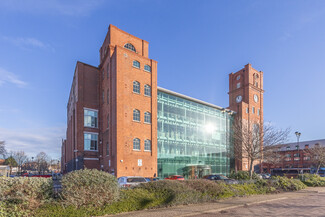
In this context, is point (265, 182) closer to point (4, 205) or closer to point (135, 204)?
point (135, 204)

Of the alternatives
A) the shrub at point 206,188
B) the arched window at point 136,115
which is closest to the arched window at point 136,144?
the arched window at point 136,115

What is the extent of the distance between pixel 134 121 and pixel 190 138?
11319 millimetres

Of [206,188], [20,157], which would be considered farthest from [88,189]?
[20,157]

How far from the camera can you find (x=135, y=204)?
11.0m

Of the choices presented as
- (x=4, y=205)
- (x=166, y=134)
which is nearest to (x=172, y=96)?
(x=166, y=134)

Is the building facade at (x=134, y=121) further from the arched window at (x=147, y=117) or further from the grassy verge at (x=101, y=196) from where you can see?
the grassy verge at (x=101, y=196)

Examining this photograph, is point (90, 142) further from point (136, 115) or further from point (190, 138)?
point (190, 138)

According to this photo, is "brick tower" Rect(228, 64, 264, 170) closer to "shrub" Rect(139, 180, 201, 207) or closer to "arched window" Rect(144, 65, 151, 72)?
"arched window" Rect(144, 65, 151, 72)

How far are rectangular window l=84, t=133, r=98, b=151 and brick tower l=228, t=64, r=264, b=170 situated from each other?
28.7 meters

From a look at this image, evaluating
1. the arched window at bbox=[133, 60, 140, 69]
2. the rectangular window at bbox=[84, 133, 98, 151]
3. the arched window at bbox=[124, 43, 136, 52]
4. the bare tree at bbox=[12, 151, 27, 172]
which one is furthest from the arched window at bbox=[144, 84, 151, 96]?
the bare tree at bbox=[12, 151, 27, 172]

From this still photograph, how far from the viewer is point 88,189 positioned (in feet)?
32.6

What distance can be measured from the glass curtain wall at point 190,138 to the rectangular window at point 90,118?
9.50 m

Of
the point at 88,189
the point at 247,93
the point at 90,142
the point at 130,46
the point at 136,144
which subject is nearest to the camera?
the point at 88,189

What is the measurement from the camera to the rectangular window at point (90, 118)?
3291 cm
